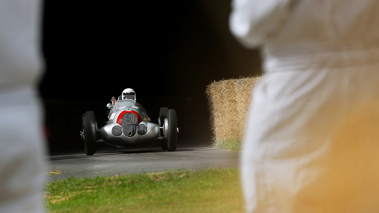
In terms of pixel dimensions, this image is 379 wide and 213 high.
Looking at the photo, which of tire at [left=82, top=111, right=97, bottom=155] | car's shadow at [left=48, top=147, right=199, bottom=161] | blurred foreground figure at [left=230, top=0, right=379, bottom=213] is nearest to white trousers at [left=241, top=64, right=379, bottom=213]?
blurred foreground figure at [left=230, top=0, right=379, bottom=213]

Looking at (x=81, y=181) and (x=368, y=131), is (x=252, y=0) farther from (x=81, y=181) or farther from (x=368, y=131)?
(x=81, y=181)

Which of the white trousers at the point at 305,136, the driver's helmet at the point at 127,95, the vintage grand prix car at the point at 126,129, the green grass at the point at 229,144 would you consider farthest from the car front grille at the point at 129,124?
the white trousers at the point at 305,136

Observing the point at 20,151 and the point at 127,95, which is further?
the point at 127,95

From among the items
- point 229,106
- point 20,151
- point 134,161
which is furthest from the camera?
point 229,106

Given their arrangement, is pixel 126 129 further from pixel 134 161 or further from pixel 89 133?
pixel 134 161

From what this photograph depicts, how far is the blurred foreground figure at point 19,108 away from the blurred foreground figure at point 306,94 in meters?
0.86

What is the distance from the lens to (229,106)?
13156 mm

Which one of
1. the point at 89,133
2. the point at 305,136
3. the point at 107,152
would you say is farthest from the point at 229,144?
the point at 305,136

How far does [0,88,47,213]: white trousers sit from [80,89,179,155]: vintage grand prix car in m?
9.59

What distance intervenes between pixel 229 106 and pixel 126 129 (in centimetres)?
302

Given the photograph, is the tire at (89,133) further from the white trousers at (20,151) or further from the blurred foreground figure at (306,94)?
the white trousers at (20,151)

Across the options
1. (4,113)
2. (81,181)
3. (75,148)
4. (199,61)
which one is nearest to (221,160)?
(81,181)

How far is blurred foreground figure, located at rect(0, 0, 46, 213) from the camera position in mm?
1063

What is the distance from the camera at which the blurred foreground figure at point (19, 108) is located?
106 cm
